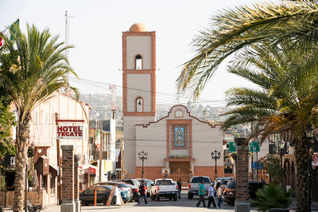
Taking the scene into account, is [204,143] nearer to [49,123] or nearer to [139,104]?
[139,104]

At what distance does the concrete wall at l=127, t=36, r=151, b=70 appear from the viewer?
81.5 metres

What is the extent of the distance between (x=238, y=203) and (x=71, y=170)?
23.2 feet

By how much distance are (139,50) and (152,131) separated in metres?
11.7

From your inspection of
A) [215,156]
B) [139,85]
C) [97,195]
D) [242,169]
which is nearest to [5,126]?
[242,169]

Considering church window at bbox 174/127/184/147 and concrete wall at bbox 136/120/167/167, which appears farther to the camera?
church window at bbox 174/127/184/147

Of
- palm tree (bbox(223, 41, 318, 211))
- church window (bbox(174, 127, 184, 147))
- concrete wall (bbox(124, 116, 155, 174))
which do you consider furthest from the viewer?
church window (bbox(174, 127, 184, 147))

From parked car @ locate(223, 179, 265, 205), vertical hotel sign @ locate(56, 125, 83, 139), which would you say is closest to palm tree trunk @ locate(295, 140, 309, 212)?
parked car @ locate(223, 179, 265, 205)

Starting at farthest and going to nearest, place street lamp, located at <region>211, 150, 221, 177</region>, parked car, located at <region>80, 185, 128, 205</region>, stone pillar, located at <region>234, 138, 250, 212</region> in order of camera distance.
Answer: street lamp, located at <region>211, 150, 221, 177</region>
parked car, located at <region>80, 185, 128, 205</region>
stone pillar, located at <region>234, 138, 250, 212</region>

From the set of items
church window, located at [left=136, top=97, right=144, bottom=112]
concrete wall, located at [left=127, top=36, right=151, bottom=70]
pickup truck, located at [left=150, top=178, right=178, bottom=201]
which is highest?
concrete wall, located at [left=127, top=36, right=151, bottom=70]

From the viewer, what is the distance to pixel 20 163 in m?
23.7

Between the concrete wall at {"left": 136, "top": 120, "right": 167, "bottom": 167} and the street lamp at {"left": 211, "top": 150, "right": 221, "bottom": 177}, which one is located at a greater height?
the concrete wall at {"left": 136, "top": 120, "right": 167, "bottom": 167}

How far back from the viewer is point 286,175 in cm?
5381

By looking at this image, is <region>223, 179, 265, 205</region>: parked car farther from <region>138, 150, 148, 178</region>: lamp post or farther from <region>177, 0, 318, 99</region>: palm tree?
<region>138, 150, 148, 178</region>: lamp post

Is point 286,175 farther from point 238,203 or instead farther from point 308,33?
point 308,33
